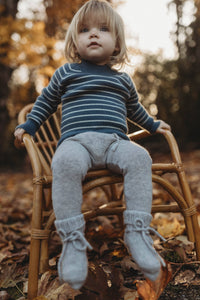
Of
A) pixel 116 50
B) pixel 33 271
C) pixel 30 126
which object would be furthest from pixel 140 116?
pixel 33 271

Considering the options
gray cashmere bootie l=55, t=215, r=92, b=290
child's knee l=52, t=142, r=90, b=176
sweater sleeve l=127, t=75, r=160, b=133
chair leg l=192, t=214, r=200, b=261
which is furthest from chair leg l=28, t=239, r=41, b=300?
sweater sleeve l=127, t=75, r=160, b=133

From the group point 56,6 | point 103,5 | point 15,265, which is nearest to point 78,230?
point 15,265

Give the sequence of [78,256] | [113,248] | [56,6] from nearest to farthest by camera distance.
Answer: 1. [78,256]
2. [113,248]
3. [56,6]

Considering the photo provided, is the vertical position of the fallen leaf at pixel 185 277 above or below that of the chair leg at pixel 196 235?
below

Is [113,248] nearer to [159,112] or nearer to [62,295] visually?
[62,295]

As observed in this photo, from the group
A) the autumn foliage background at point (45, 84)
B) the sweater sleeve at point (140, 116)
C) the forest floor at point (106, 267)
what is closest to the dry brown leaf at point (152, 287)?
the forest floor at point (106, 267)

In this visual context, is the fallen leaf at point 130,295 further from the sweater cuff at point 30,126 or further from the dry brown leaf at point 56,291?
the sweater cuff at point 30,126

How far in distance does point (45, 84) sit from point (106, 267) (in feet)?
9.30

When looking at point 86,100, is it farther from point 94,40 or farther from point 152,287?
point 152,287

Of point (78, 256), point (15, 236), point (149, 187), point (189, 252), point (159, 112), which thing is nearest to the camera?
point (78, 256)

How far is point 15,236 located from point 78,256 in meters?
1.14

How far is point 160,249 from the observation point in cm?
160

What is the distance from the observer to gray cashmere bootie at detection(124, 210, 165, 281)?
100 centimetres

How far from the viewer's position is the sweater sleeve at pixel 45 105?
1.43 m
